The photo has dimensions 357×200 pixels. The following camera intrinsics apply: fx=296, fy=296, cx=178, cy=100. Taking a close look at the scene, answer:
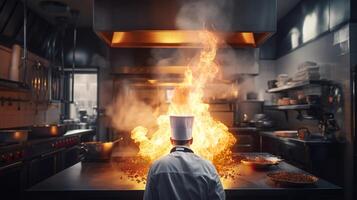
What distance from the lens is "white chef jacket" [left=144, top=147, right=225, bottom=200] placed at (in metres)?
1.61

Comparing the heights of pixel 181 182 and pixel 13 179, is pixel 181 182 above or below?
above

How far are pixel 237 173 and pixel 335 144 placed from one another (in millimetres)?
2473

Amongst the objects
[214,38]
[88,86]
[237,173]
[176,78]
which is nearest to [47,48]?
[88,86]

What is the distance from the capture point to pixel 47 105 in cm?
592

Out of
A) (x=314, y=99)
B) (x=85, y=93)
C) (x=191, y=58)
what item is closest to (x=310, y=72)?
(x=314, y=99)

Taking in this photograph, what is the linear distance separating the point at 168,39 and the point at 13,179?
8.52 feet

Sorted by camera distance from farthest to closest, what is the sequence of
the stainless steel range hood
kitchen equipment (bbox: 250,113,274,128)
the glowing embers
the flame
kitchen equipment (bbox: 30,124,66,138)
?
kitchen equipment (bbox: 250,113,274,128) < kitchen equipment (bbox: 30,124,66,138) < the flame < the glowing embers < the stainless steel range hood

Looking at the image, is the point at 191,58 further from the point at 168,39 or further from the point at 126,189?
the point at 126,189

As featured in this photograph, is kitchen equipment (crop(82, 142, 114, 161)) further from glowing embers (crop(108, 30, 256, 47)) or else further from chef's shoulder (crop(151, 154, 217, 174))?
chef's shoulder (crop(151, 154, 217, 174))

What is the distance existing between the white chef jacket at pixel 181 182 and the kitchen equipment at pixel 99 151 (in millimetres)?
1232

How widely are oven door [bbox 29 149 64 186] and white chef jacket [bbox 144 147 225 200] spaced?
2.90 metres

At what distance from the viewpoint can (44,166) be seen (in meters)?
4.30

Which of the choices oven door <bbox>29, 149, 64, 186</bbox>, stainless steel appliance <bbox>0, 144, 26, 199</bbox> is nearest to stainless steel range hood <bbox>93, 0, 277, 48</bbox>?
stainless steel appliance <bbox>0, 144, 26, 199</bbox>

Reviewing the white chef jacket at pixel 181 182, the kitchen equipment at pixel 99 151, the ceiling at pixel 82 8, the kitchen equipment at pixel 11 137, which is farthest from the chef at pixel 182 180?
the ceiling at pixel 82 8
